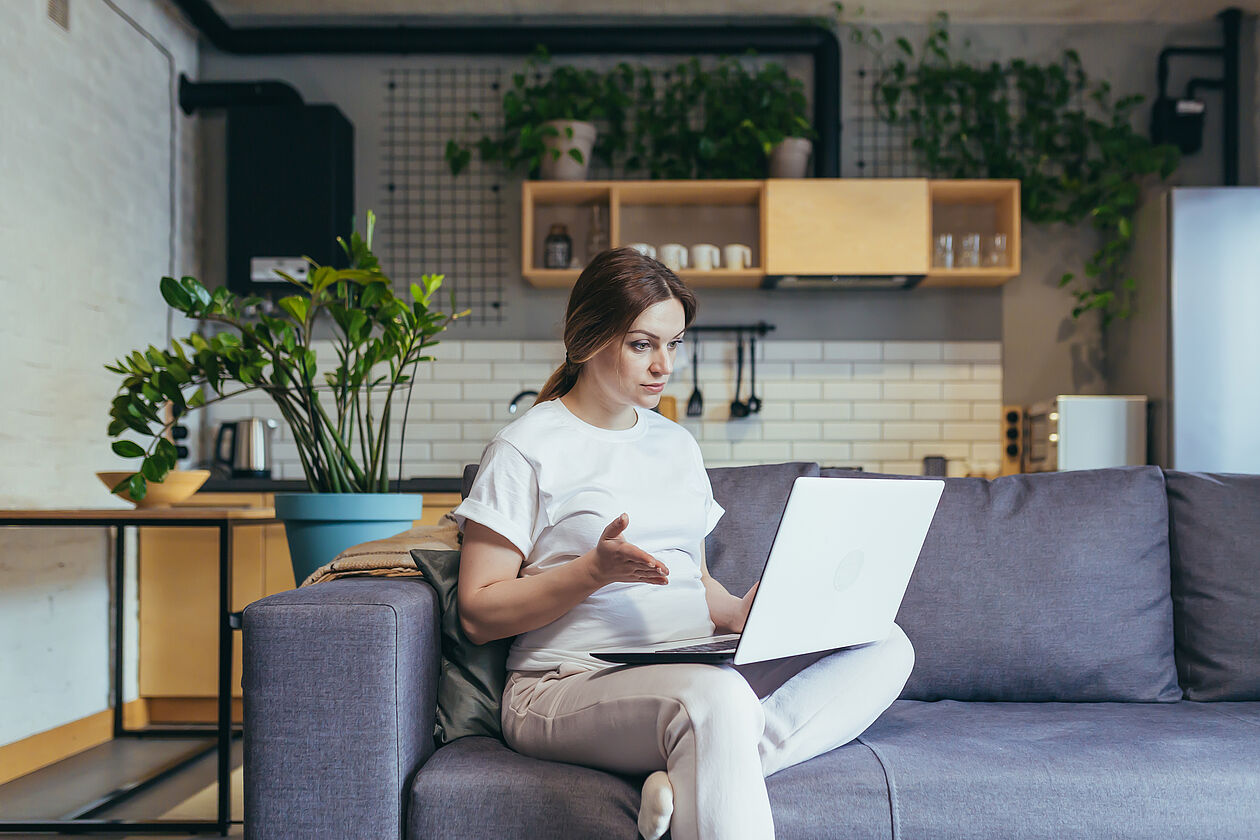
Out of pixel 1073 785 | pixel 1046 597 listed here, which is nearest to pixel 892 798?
pixel 1073 785

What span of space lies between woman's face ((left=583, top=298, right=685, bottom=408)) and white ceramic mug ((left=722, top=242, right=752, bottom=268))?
2.33m

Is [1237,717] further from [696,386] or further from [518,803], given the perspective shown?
[696,386]

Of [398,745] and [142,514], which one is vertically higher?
[142,514]

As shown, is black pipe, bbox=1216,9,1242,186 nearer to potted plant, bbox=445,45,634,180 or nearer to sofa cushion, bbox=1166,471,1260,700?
potted plant, bbox=445,45,634,180

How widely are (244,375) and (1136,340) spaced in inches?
129

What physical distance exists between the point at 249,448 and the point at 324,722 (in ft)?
8.88

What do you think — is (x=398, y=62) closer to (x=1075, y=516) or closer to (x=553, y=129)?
(x=553, y=129)

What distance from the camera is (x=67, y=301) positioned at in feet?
10.3

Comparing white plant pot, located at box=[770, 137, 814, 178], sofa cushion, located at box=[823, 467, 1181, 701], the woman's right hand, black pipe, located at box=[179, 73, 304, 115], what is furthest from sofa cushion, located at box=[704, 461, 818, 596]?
black pipe, located at box=[179, 73, 304, 115]

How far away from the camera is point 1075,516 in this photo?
1882 millimetres

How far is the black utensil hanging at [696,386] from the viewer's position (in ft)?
13.4

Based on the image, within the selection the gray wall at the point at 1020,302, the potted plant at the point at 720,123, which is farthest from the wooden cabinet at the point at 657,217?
the gray wall at the point at 1020,302

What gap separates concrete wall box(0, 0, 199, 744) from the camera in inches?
113

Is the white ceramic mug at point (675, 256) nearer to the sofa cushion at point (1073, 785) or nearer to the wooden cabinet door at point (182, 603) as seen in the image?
the wooden cabinet door at point (182, 603)
